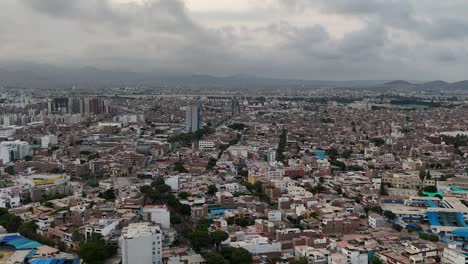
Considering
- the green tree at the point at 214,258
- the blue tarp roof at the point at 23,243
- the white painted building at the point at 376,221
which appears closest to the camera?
the green tree at the point at 214,258

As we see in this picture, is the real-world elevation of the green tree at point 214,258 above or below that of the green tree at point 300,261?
above

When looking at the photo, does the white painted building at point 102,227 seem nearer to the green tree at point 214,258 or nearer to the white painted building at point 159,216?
the white painted building at point 159,216

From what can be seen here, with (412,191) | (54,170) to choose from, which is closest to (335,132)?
(412,191)

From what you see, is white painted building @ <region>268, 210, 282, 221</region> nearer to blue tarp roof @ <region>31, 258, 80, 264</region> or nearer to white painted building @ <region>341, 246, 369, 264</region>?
white painted building @ <region>341, 246, 369, 264</region>

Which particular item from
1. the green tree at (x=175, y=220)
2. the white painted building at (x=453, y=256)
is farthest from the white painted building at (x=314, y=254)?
the green tree at (x=175, y=220)

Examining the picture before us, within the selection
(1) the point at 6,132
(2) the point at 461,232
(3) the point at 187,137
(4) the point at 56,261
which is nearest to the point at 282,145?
(3) the point at 187,137

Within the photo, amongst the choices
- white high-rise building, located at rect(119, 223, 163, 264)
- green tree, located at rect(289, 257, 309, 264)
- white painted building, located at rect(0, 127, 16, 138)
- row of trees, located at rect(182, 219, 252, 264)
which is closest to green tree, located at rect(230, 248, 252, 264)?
row of trees, located at rect(182, 219, 252, 264)

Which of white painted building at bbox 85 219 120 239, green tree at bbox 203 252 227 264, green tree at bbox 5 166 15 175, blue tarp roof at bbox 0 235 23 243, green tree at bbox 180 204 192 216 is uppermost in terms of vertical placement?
green tree at bbox 203 252 227 264

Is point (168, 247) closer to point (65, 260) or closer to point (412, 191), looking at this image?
point (65, 260)
